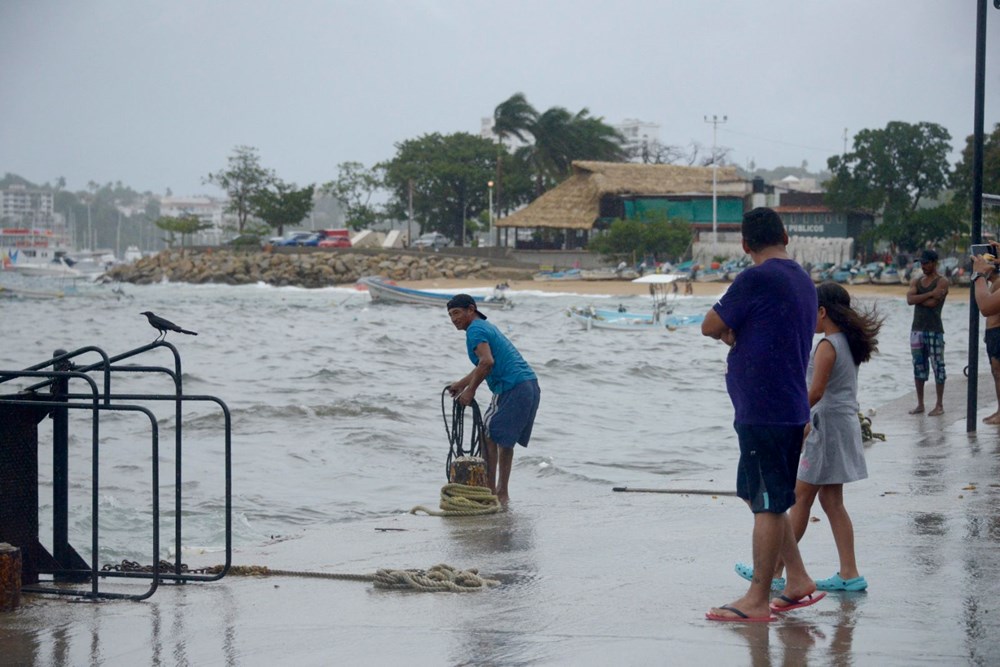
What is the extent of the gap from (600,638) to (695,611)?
0.63 metres

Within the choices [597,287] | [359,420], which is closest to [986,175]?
[597,287]

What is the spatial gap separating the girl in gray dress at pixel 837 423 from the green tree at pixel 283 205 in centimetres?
8653

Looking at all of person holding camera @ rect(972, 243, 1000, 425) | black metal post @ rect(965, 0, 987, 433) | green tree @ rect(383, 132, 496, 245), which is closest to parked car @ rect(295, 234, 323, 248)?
green tree @ rect(383, 132, 496, 245)

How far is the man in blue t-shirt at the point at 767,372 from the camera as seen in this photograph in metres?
4.89

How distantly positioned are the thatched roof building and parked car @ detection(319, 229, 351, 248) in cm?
1371

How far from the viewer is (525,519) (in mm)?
8633

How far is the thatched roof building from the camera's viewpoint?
70312 millimetres

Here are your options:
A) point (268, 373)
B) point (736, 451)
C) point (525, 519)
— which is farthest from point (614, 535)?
point (268, 373)

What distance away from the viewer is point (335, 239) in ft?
277

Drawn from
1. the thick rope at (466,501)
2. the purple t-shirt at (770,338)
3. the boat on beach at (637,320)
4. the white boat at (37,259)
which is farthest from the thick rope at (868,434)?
the white boat at (37,259)

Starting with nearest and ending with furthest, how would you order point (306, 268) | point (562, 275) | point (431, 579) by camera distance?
point (431, 579) < point (562, 275) < point (306, 268)

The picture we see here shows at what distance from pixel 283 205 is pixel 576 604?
288 ft

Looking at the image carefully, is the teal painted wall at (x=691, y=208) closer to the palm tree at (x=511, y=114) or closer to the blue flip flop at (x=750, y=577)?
the palm tree at (x=511, y=114)

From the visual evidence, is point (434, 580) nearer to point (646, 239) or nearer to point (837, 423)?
Answer: point (837, 423)
